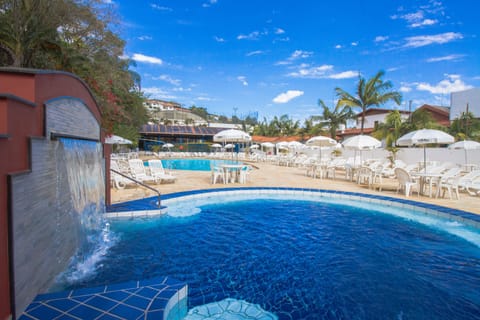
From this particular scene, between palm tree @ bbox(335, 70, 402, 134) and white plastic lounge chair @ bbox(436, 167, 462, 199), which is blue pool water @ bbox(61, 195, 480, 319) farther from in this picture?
palm tree @ bbox(335, 70, 402, 134)

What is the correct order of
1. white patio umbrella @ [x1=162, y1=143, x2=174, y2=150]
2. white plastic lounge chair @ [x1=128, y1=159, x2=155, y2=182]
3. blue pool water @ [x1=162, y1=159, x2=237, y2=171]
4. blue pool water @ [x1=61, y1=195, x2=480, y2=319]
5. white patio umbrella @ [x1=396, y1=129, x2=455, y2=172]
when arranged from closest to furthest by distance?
blue pool water @ [x1=61, y1=195, x2=480, y2=319], white patio umbrella @ [x1=396, y1=129, x2=455, y2=172], white plastic lounge chair @ [x1=128, y1=159, x2=155, y2=182], blue pool water @ [x1=162, y1=159, x2=237, y2=171], white patio umbrella @ [x1=162, y1=143, x2=174, y2=150]

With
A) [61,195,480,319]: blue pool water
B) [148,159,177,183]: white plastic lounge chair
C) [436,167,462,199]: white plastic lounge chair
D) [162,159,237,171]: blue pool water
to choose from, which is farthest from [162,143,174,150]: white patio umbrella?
[436,167,462,199]: white plastic lounge chair

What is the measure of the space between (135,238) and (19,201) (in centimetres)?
280

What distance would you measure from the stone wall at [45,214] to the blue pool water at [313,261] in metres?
0.51

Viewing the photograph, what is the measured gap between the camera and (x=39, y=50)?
718cm

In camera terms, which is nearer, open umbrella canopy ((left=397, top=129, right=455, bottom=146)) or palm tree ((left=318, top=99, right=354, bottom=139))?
open umbrella canopy ((left=397, top=129, right=455, bottom=146))

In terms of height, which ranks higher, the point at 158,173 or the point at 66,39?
the point at 66,39

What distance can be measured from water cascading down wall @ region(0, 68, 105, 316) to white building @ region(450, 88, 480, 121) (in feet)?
112

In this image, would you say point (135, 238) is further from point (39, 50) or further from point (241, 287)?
point (39, 50)

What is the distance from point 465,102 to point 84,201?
36.8 meters

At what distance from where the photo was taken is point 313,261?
13.4 feet

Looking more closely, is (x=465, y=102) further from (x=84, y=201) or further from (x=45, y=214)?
(x=45, y=214)

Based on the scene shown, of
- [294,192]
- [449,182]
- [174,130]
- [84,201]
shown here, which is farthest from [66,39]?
[174,130]

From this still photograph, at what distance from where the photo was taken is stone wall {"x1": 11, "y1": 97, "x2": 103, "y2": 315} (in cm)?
223
